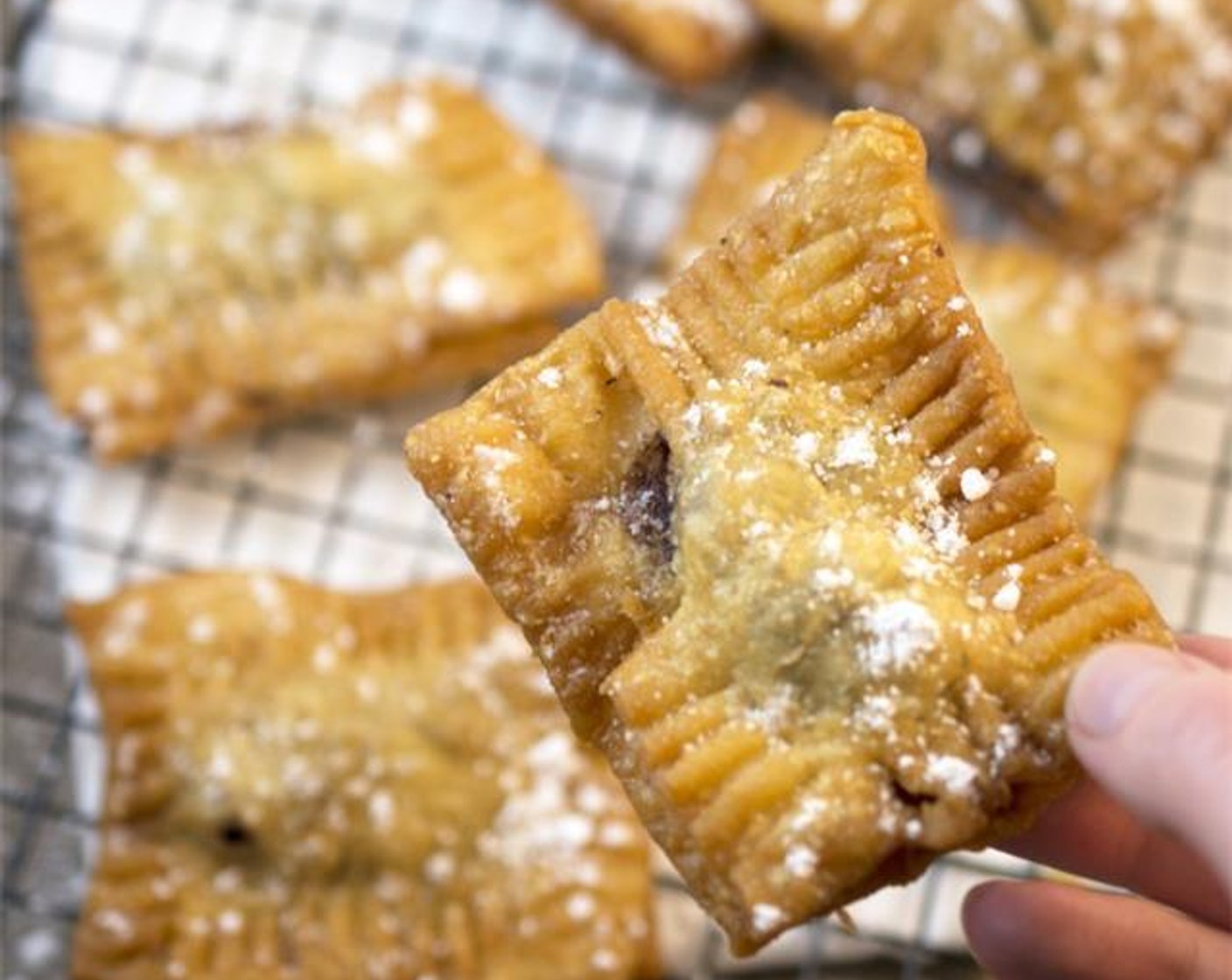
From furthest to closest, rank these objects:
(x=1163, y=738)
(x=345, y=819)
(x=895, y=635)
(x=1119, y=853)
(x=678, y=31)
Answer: (x=678, y=31) → (x=345, y=819) → (x=1119, y=853) → (x=895, y=635) → (x=1163, y=738)

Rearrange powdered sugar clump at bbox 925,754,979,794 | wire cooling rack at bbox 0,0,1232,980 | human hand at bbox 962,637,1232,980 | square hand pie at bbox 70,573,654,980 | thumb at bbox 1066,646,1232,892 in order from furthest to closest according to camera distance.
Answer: wire cooling rack at bbox 0,0,1232,980 < square hand pie at bbox 70,573,654,980 < human hand at bbox 962,637,1232,980 < powdered sugar clump at bbox 925,754,979,794 < thumb at bbox 1066,646,1232,892


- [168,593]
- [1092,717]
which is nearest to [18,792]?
[168,593]

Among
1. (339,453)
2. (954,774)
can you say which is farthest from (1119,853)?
(339,453)

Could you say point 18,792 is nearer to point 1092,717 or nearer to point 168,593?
point 168,593

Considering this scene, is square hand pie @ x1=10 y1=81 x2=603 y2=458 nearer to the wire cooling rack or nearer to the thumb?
the wire cooling rack

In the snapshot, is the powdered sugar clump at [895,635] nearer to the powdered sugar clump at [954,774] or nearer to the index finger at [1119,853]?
the powdered sugar clump at [954,774]

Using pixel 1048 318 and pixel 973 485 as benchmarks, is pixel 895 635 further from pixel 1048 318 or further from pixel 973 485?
pixel 1048 318

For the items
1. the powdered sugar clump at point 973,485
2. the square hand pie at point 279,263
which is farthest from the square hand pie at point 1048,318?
the powdered sugar clump at point 973,485

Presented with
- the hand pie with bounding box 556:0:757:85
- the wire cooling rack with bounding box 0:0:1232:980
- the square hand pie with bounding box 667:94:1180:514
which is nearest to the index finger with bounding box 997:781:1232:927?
the wire cooling rack with bounding box 0:0:1232:980
